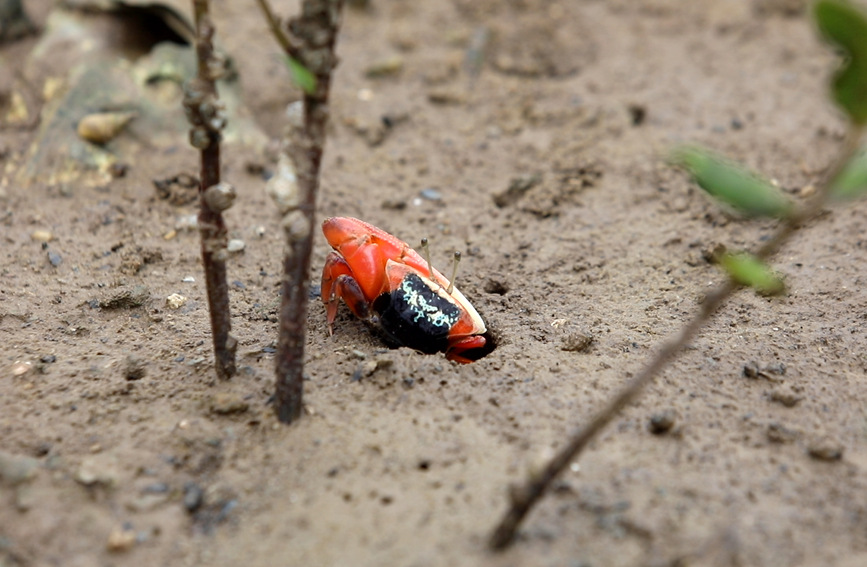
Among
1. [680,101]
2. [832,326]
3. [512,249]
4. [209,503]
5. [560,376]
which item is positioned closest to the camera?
[209,503]

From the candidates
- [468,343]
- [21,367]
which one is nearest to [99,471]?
[21,367]

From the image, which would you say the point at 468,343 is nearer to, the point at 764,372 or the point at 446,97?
the point at 764,372

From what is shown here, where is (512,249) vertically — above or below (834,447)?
below

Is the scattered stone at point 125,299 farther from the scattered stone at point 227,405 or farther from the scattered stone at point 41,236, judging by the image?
the scattered stone at point 227,405

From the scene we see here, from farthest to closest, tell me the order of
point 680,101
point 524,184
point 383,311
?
1. point 680,101
2. point 524,184
3. point 383,311

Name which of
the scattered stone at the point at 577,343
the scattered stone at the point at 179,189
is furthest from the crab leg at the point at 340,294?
the scattered stone at the point at 179,189

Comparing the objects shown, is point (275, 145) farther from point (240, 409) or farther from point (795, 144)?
point (795, 144)

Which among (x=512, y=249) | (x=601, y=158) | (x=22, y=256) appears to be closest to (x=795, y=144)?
(x=601, y=158)
